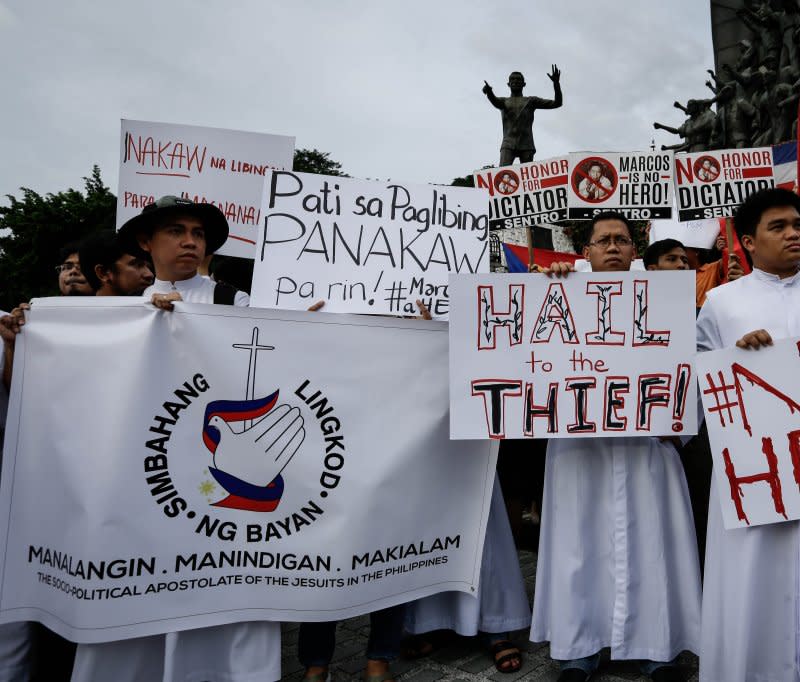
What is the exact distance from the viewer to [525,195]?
23.3ft

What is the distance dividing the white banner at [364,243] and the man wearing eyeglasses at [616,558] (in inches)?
21.8

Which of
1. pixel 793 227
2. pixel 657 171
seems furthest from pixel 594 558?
pixel 657 171

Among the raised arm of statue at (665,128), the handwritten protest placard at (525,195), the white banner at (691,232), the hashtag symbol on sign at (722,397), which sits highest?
the raised arm of statue at (665,128)

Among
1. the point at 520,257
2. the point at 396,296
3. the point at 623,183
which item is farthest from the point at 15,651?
the point at 520,257

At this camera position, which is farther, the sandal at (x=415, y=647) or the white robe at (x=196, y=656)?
the sandal at (x=415, y=647)

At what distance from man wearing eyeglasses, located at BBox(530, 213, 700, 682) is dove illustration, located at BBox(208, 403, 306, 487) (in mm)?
1190

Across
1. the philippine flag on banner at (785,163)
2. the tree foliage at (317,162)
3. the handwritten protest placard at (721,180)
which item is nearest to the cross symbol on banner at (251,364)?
Result: the handwritten protest placard at (721,180)

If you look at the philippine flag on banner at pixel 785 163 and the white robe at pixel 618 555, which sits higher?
the philippine flag on banner at pixel 785 163

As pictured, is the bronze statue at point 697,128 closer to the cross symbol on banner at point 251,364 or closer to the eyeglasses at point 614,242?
the eyeglasses at point 614,242

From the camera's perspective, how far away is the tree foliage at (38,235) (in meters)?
25.8

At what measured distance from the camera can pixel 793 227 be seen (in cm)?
268

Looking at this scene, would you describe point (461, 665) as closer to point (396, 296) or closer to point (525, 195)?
point (396, 296)

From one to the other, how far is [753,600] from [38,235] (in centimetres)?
2891

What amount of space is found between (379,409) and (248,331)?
626 millimetres
